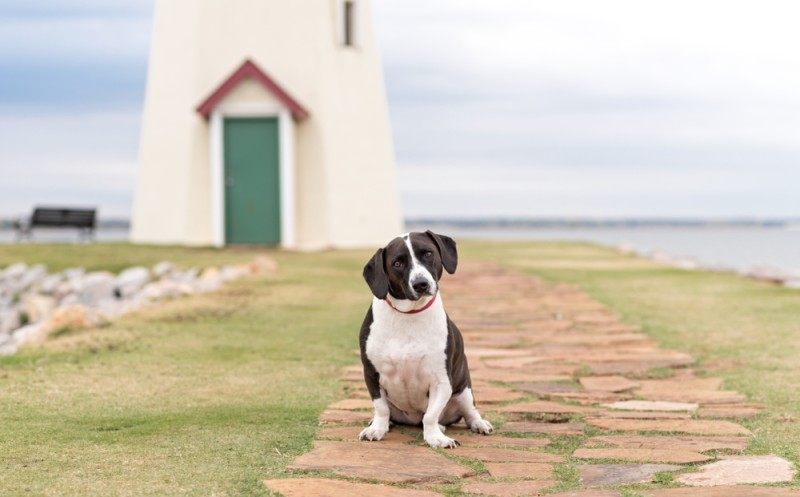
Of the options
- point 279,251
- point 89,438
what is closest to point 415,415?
point 89,438

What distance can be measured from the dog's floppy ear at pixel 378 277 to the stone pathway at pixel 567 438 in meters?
0.75

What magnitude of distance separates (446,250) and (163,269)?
13029mm

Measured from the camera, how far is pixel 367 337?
4.95m

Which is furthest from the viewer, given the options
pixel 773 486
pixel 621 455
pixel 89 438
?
pixel 89 438

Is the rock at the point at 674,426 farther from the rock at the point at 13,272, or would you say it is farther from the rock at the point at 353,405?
the rock at the point at 13,272

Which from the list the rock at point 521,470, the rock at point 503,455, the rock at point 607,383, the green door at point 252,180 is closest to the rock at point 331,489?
the rock at point 521,470

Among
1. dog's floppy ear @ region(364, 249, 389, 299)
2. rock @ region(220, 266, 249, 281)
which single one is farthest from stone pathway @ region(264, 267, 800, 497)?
rock @ region(220, 266, 249, 281)

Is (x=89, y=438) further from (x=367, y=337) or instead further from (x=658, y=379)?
(x=658, y=379)

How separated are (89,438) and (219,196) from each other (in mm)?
16654

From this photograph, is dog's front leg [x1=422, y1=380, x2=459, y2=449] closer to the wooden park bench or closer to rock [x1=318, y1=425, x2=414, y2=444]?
rock [x1=318, y1=425, x2=414, y2=444]

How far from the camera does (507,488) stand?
4141 millimetres

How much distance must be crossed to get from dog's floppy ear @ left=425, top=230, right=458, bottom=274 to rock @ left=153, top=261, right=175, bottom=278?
1272cm

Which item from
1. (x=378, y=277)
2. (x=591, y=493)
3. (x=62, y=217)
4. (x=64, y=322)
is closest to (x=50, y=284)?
(x=64, y=322)

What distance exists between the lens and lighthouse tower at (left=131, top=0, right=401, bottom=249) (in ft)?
70.4
